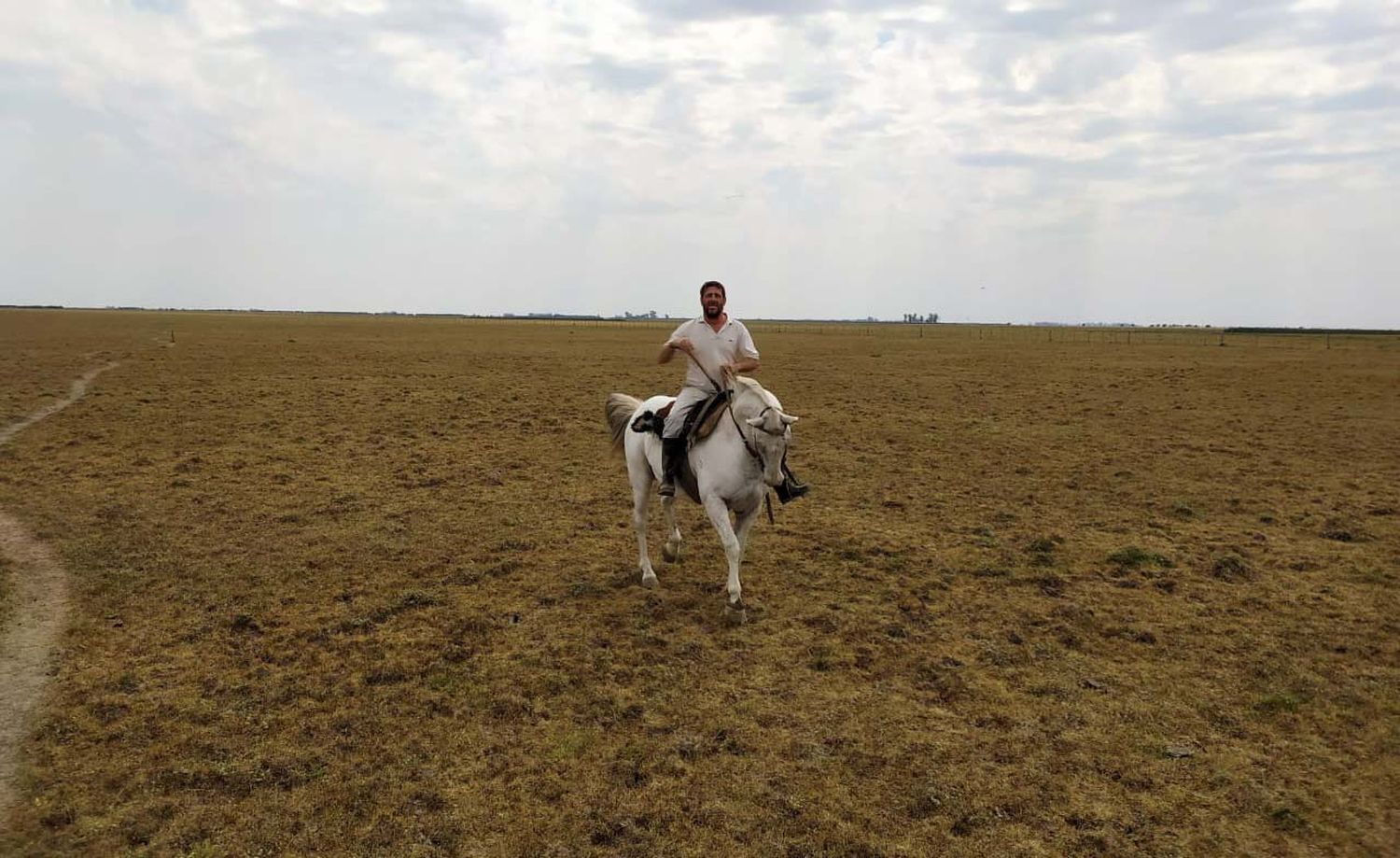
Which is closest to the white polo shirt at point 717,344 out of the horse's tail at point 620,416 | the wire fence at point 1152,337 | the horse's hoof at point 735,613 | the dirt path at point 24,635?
the horse's tail at point 620,416

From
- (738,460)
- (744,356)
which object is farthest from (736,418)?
(744,356)

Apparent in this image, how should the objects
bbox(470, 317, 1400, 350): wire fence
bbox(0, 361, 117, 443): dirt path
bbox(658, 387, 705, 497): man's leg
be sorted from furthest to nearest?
1. bbox(470, 317, 1400, 350): wire fence
2. bbox(0, 361, 117, 443): dirt path
3. bbox(658, 387, 705, 497): man's leg

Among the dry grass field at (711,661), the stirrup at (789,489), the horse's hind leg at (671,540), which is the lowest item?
the dry grass field at (711,661)

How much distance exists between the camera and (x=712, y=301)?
6.26 metres

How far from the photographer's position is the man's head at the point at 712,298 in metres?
6.20

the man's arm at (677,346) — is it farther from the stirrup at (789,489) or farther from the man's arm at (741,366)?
the stirrup at (789,489)

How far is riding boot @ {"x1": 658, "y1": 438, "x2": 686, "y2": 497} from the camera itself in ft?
22.1

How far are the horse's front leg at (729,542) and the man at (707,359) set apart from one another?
0.50m

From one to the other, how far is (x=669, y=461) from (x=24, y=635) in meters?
5.22

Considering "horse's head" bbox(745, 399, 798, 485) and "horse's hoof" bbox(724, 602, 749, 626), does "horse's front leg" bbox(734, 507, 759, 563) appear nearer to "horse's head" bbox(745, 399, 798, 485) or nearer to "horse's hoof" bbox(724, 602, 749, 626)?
"horse's hoof" bbox(724, 602, 749, 626)

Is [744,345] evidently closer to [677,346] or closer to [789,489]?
[677,346]

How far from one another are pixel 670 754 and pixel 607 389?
20235 mm

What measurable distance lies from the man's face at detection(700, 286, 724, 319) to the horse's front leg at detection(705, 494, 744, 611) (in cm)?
155

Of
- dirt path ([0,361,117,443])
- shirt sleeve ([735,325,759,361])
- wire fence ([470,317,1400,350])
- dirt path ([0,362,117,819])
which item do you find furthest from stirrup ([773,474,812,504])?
wire fence ([470,317,1400,350])
